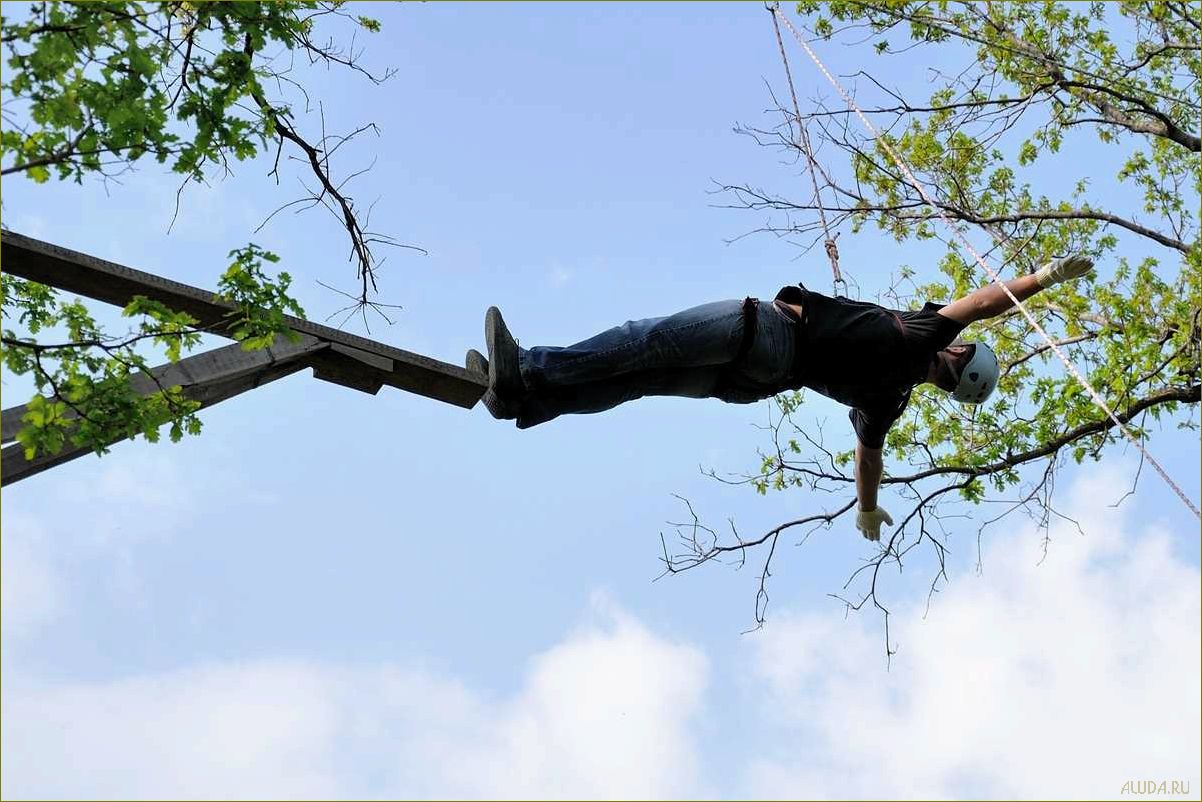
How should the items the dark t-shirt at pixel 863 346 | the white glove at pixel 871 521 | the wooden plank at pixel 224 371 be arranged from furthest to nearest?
the white glove at pixel 871 521 → the dark t-shirt at pixel 863 346 → the wooden plank at pixel 224 371

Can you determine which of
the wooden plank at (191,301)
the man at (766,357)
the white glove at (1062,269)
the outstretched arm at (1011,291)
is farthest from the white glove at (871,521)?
the wooden plank at (191,301)

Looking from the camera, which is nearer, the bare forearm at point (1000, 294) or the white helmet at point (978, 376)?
the bare forearm at point (1000, 294)

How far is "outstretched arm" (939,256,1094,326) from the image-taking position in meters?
→ 5.06

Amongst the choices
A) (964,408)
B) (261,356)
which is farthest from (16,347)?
(964,408)

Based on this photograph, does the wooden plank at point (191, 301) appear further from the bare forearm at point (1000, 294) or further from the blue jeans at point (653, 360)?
the bare forearm at point (1000, 294)

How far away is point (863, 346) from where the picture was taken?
5.04 meters

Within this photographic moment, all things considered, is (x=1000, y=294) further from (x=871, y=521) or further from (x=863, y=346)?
(x=871, y=521)

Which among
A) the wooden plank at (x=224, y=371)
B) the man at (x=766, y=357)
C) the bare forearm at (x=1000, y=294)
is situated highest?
the bare forearm at (x=1000, y=294)

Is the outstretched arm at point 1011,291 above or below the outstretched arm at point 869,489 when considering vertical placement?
above

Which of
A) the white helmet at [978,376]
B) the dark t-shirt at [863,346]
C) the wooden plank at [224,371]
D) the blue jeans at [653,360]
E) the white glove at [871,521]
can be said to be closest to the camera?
the wooden plank at [224,371]

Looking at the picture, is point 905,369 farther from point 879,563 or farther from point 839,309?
point 879,563

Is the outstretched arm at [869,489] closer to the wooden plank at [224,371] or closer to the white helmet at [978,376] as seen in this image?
the white helmet at [978,376]

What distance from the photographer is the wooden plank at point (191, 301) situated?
4.46 metres

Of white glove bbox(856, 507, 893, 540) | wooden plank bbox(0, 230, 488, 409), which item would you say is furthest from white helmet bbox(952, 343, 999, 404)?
wooden plank bbox(0, 230, 488, 409)
